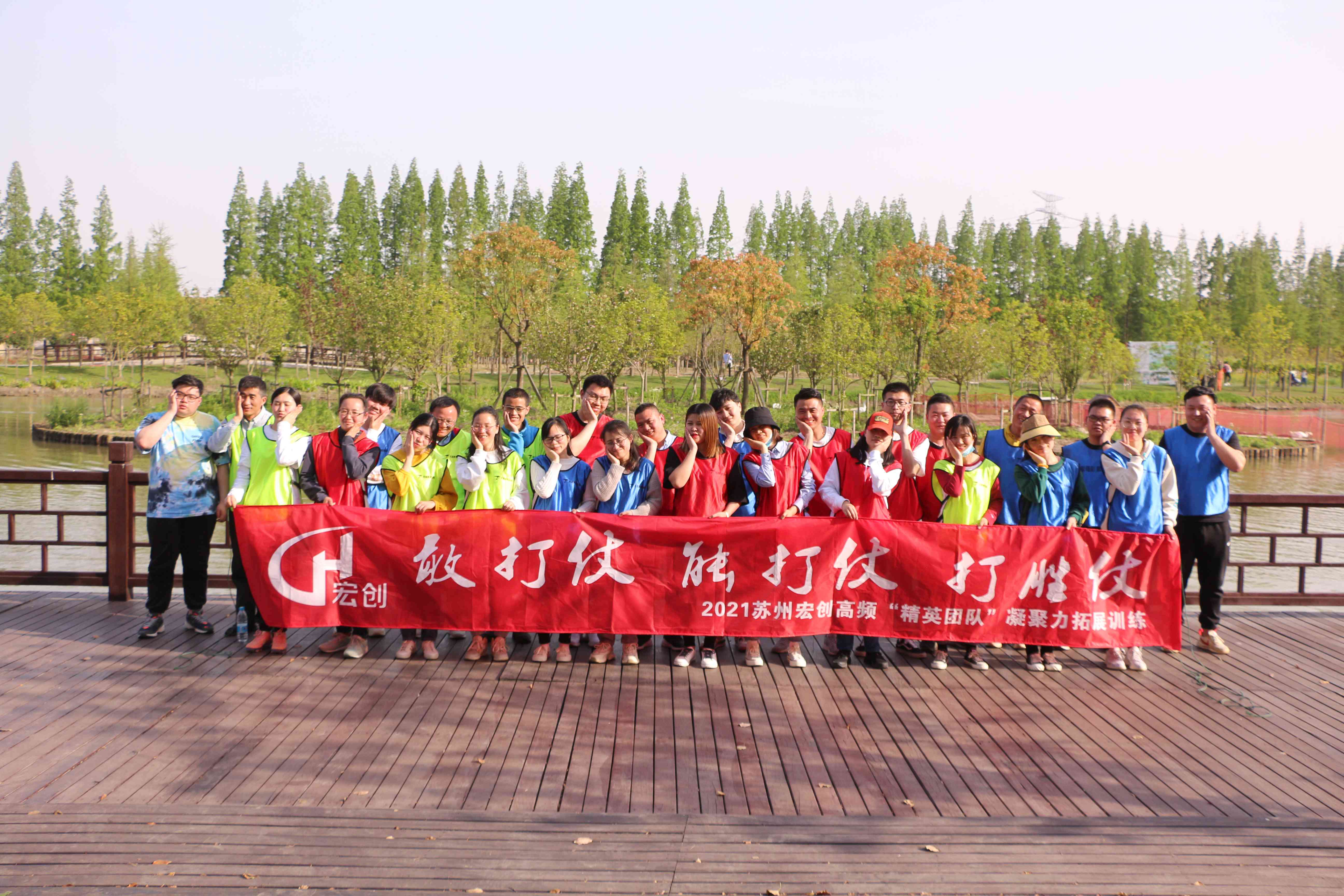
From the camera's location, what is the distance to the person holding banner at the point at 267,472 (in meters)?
5.37

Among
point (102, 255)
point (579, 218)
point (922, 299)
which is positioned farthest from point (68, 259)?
point (922, 299)

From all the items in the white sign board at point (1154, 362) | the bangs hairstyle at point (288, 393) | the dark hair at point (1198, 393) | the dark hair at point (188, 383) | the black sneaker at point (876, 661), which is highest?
the white sign board at point (1154, 362)

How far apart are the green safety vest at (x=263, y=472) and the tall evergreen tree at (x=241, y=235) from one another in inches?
2045

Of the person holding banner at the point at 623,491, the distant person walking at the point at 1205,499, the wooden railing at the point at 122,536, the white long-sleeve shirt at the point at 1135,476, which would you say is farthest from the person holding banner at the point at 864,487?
the wooden railing at the point at 122,536

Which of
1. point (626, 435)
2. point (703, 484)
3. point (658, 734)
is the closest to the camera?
point (658, 734)

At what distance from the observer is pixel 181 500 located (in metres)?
5.54

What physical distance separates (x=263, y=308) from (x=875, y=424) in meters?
31.3

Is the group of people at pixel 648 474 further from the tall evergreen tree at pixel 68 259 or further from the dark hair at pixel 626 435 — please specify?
the tall evergreen tree at pixel 68 259

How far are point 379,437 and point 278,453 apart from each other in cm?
55

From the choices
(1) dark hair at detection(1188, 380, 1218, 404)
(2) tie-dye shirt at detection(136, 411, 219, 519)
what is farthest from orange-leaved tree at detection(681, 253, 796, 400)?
(2) tie-dye shirt at detection(136, 411, 219, 519)

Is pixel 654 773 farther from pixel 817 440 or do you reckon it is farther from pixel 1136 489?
pixel 1136 489

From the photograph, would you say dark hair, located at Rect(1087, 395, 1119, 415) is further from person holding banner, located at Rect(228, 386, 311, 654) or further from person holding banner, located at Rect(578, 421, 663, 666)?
person holding banner, located at Rect(228, 386, 311, 654)

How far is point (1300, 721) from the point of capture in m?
4.69

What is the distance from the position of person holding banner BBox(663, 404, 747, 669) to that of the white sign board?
45.7 metres
